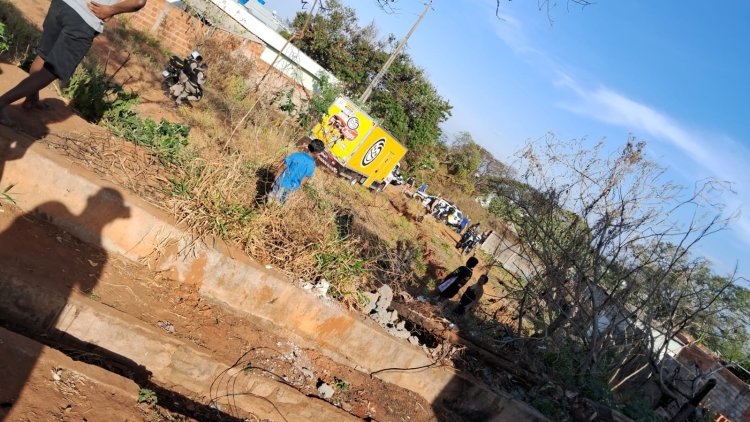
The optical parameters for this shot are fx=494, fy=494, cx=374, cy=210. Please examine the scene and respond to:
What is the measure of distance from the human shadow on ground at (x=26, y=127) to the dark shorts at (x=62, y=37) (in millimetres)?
490

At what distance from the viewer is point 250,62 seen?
648 inches

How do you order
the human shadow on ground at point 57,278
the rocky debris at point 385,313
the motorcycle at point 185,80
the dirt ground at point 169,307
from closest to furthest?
the human shadow on ground at point 57,278 → the dirt ground at point 169,307 → the rocky debris at point 385,313 → the motorcycle at point 185,80

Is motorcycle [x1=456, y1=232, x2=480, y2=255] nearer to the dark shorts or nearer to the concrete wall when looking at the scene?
the concrete wall

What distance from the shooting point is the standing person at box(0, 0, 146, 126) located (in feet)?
12.3

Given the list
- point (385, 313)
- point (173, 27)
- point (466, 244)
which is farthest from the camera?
point (466, 244)

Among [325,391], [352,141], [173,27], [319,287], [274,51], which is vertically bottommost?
[325,391]

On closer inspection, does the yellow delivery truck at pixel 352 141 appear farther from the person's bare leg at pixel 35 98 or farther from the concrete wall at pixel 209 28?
the person's bare leg at pixel 35 98

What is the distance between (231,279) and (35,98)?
2203 millimetres

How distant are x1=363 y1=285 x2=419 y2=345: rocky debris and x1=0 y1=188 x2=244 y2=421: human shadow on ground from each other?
Result: 240cm

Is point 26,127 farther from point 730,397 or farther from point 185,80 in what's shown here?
point 730,397

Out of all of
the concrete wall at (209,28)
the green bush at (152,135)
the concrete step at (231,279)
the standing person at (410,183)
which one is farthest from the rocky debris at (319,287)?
the standing person at (410,183)

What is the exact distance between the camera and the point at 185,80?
9555 millimetres

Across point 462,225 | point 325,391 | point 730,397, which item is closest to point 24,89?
point 325,391

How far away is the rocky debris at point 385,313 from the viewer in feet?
19.6
